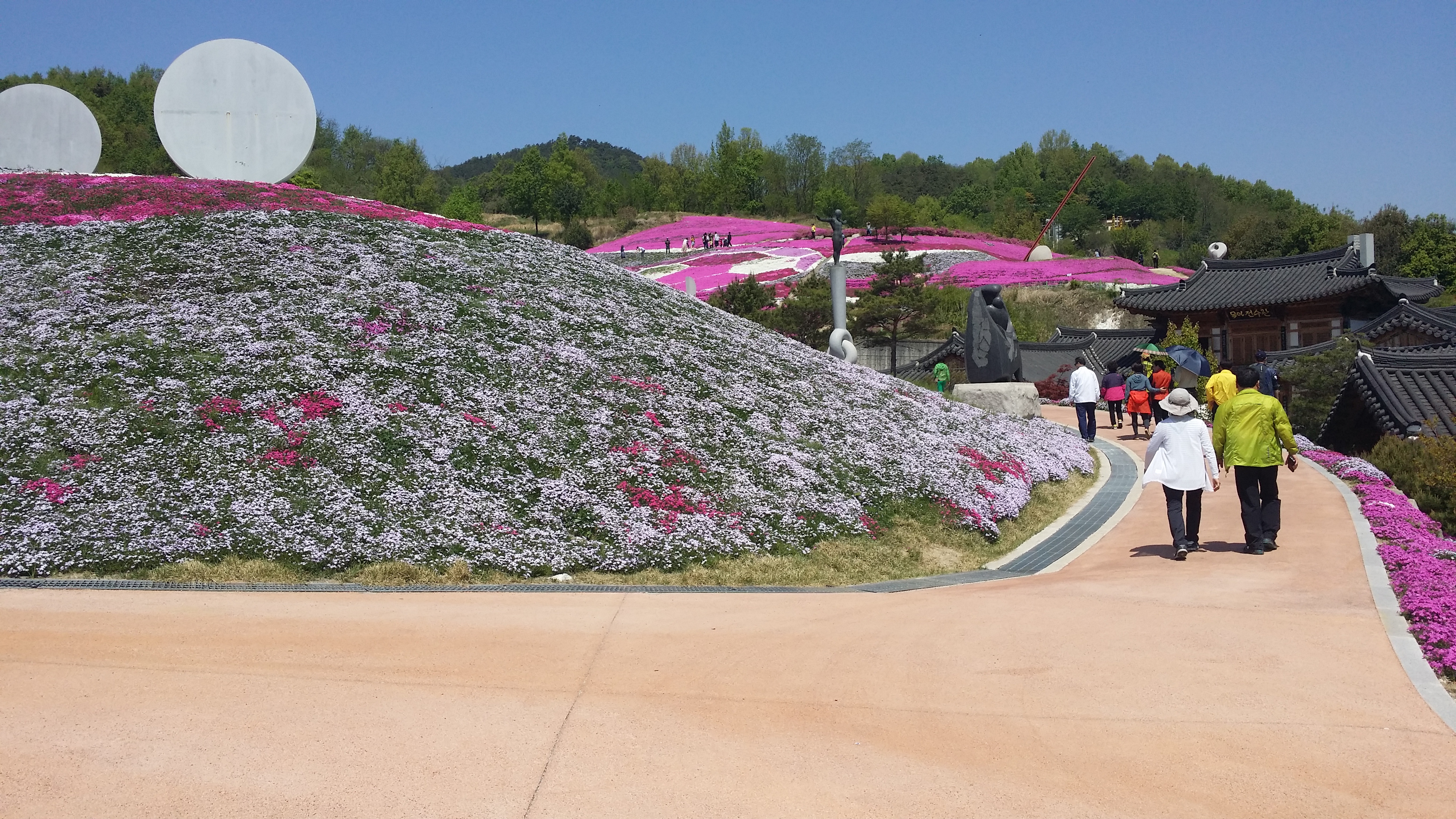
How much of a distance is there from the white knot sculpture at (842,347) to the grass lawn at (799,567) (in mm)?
10374

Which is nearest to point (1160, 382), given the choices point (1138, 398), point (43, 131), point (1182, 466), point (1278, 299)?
point (1138, 398)

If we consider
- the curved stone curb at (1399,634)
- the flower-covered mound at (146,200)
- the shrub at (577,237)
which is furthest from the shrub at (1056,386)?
the shrub at (577,237)

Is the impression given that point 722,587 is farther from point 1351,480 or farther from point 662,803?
point 1351,480

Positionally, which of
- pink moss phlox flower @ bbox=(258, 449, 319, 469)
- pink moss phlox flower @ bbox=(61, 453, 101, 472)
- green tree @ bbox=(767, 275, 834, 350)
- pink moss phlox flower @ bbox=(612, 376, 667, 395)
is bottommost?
pink moss phlox flower @ bbox=(258, 449, 319, 469)

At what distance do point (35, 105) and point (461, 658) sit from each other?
24856 mm

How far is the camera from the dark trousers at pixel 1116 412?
83.1ft

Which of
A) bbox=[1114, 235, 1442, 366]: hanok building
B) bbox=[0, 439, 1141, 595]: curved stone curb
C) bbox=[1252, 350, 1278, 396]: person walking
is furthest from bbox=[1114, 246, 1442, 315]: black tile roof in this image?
bbox=[0, 439, 1141, 595]: curved stone curb

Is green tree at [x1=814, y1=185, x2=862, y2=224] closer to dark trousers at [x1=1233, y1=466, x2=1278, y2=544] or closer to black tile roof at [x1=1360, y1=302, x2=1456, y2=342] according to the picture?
black tile roof at [x1=1360, y1=302, x2=1456, y2=342]

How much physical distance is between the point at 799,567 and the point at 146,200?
17207mm

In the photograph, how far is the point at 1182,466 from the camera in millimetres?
11469

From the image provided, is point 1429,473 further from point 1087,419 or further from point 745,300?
point 745,300

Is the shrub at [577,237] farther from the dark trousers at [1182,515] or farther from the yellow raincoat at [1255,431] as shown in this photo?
the yellow raincoat at [1255,431]

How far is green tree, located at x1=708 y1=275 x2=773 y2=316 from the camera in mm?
45156

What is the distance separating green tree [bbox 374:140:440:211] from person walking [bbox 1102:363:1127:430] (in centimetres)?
7350
